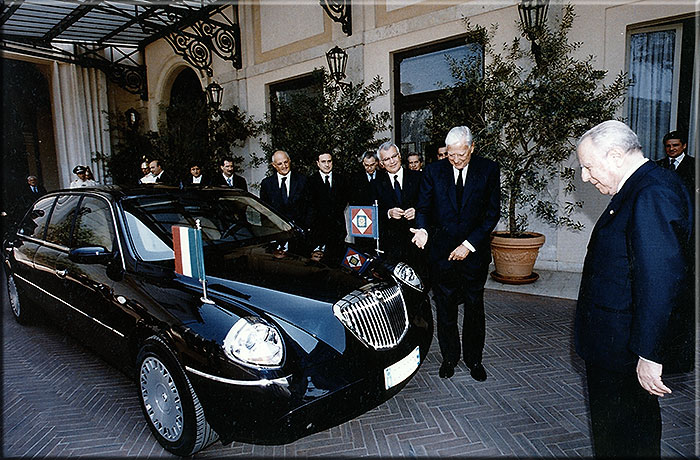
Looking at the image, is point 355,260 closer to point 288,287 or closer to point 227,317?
point 288,287

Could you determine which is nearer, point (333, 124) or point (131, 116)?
point (333, 124)

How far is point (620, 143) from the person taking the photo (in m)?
1.71

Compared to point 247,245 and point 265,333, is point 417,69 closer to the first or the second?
point 247,245

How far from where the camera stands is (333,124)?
8016mm

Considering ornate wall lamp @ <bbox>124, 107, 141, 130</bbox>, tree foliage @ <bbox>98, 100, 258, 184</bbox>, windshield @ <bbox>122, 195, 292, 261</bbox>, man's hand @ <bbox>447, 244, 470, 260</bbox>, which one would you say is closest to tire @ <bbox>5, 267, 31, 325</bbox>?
windshield @ <bbox>122, 195, 292, 261</bbox>

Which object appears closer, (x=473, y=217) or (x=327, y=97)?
(x=473, y=217)

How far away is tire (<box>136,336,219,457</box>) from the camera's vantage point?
7.86 feet

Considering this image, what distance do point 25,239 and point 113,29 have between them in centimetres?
1146

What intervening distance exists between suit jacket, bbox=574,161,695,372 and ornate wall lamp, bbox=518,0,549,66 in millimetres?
4945

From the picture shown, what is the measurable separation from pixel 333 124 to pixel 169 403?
6.28 metres

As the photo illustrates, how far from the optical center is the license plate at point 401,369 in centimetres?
255

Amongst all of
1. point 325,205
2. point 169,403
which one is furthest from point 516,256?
point 169,403

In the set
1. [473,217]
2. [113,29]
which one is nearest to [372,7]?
[473,217]

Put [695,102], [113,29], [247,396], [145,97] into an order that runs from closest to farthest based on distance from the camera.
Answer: [247,396] → [695,102] → [113,29] → [145,97]
